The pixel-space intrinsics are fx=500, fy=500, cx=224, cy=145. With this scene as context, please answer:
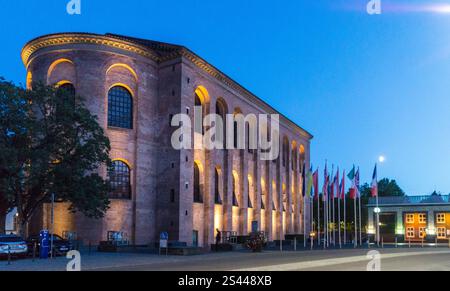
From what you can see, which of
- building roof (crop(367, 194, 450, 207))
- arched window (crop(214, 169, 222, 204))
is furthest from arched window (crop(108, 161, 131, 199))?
building roof (crop(367, 194, 450, 207))

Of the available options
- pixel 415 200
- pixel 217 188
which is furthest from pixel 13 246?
pixel 415 200

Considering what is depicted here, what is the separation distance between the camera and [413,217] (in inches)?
3002

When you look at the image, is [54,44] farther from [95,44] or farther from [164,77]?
[164,77]

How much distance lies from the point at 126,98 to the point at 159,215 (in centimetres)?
1086

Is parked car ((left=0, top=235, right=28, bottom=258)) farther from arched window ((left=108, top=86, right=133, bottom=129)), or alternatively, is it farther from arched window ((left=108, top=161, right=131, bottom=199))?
arched window ((left=108, top=86, right=133, bottom=129))

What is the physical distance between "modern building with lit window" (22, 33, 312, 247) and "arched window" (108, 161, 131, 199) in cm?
9

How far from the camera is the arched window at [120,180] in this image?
42812mm

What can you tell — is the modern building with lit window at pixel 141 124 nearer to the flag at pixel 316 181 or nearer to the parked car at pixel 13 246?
the flag at pixel 316 181

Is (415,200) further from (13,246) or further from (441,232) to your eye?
(13,246)

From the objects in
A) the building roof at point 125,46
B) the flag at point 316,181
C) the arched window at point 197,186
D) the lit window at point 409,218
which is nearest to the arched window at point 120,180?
the arched window at point 197,186

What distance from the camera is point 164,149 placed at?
1788 inches

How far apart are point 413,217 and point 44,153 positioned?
2413 inches
